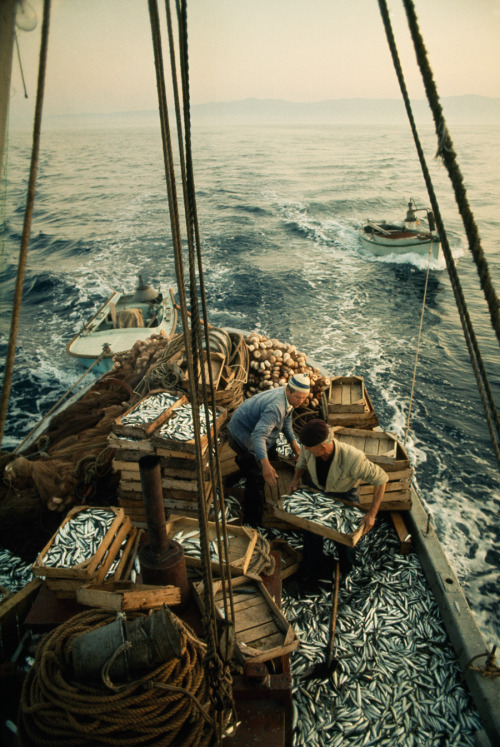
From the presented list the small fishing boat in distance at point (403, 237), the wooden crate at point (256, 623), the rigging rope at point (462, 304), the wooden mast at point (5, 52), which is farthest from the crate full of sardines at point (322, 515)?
the small fishing boat in distance at point (403, 237)

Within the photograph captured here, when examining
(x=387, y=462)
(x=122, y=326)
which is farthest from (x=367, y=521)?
(x=122, y=326)

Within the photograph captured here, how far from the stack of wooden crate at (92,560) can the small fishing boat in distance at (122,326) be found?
8187 millimetres

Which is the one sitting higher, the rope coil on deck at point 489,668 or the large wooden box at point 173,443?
the large wooden box at point 173,443

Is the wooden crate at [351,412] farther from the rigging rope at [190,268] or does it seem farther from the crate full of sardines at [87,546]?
the rigging rope at [190,268]

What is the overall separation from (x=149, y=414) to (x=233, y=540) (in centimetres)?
212

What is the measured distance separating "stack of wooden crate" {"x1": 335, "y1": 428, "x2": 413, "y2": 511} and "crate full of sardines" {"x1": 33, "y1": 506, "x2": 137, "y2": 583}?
9.92 ft

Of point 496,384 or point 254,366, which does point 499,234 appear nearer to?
point 496,384

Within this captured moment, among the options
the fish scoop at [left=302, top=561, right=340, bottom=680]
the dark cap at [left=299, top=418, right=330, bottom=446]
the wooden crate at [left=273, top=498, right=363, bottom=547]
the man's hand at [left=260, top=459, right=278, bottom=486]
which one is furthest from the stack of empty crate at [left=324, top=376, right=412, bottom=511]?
the fish scoop at [left=302, top=561, right=340, bottom=680]

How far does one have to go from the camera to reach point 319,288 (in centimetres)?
2419

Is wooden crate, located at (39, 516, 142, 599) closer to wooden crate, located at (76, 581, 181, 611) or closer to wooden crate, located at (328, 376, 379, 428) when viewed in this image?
wooden crate, located at (76, 581, 181, 611)

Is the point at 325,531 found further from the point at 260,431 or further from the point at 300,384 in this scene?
the point at 300,384

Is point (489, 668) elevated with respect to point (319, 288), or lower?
elevated

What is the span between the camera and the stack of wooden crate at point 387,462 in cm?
596

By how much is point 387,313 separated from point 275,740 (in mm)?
20009
